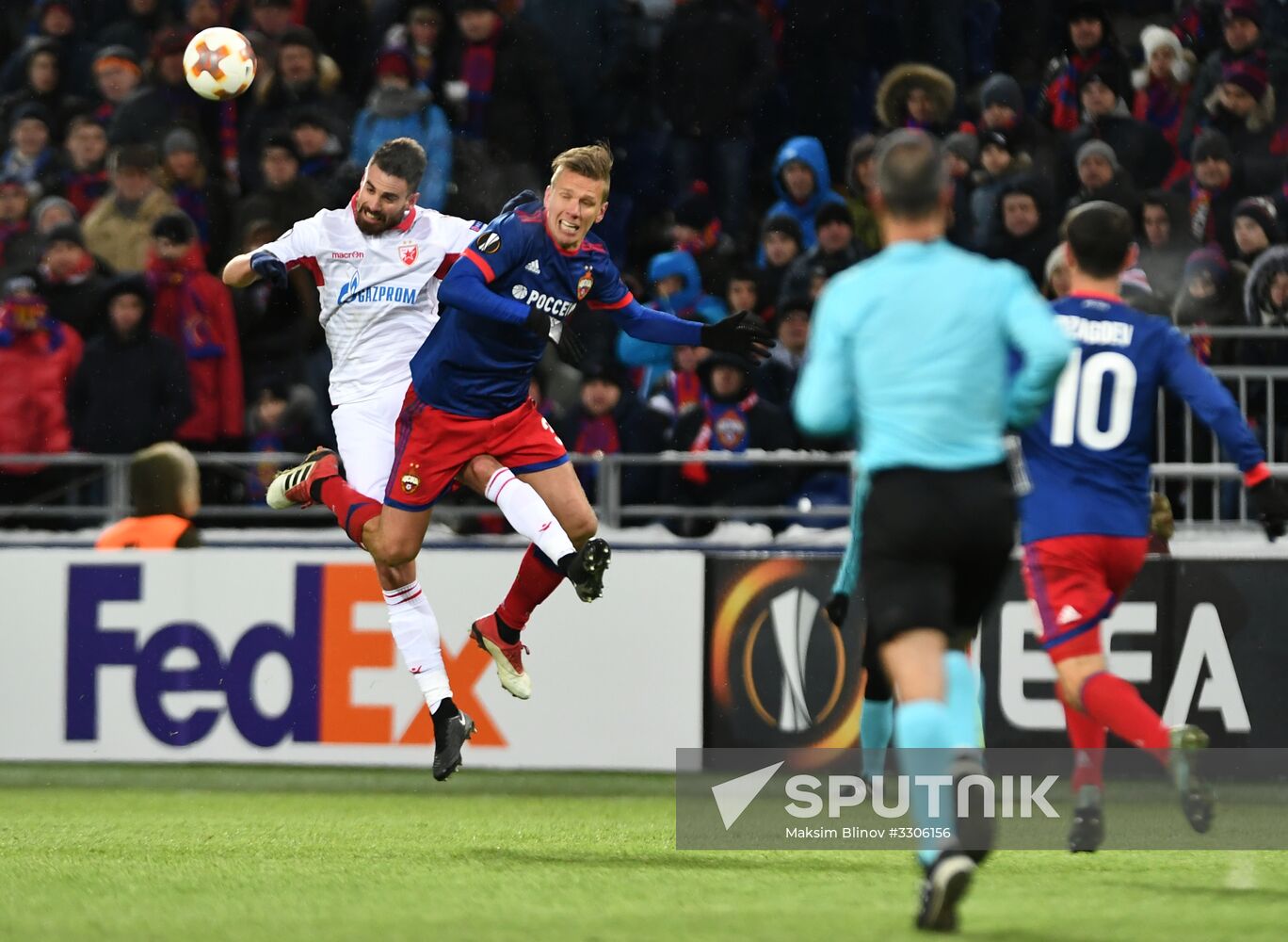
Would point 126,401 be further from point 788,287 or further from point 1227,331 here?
point 1227,331

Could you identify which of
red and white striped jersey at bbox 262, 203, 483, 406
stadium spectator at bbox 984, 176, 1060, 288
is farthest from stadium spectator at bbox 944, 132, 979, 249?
red and white striped jersey at bbox 262, 203, 483, 406

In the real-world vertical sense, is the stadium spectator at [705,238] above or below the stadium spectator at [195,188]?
below

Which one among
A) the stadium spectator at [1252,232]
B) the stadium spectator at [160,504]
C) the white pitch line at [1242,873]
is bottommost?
the white pitch line at [1242,873]

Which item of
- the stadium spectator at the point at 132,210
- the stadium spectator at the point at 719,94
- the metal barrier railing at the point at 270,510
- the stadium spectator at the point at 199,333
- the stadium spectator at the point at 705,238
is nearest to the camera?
the metal barrier railing at the point at 270,510

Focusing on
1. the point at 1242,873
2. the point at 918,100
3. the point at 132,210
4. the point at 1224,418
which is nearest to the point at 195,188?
the point at 132,210

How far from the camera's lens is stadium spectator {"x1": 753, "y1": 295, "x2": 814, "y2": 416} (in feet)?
40.1

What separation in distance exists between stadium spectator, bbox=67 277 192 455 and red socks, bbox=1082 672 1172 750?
726 centimetres

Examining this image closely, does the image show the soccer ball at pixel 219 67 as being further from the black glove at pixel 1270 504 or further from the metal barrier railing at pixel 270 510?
the black glove at pixel 1270 504

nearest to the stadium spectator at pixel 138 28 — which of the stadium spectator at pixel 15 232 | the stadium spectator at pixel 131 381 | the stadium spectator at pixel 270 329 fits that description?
the stadium spectator at pixel 15 232

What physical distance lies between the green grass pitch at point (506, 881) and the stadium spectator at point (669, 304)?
3.68 m

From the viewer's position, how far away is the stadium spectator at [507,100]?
13914 millimetres

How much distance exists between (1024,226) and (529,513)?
5.09 metres

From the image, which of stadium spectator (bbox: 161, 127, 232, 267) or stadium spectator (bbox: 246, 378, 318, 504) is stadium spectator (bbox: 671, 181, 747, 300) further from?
stadium spectator (bbox: 161, 127, 232, 267)

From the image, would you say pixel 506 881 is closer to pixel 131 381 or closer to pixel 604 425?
pixel 604 425
